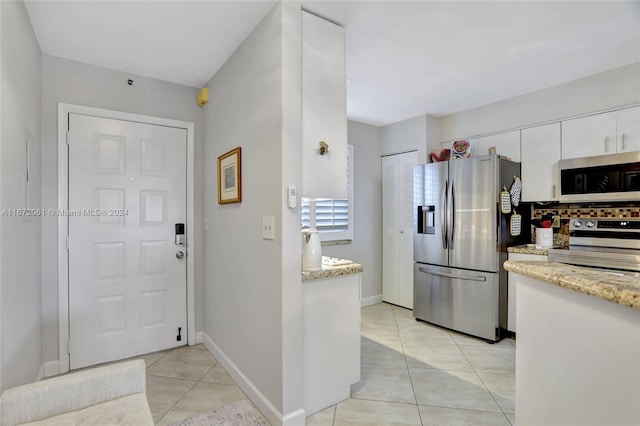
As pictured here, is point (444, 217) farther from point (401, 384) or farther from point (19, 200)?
point (19, 200)

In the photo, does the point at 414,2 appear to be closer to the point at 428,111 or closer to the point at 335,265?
the point at 335,265

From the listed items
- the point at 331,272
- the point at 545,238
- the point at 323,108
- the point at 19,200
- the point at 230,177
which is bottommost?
the point at 331,272

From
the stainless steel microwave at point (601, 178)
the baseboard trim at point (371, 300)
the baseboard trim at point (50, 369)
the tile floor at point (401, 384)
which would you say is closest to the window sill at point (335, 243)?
the baseboard trim at point (371, 300)

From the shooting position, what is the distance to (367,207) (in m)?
4.35

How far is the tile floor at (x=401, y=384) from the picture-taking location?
6.52 feet

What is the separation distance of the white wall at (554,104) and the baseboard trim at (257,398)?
324 cm

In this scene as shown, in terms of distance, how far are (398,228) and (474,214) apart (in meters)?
1.21

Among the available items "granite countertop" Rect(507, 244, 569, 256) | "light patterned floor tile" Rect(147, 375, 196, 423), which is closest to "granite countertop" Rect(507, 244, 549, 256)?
"granite countertop" Rect(507, 244, 569, 256)

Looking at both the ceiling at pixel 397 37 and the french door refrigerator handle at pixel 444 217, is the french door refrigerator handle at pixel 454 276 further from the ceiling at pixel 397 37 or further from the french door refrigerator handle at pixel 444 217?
the ceiling at pixel 397 37

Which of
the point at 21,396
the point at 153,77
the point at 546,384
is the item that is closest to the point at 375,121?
the point at 153,77

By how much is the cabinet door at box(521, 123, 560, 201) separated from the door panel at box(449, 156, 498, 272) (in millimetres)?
512

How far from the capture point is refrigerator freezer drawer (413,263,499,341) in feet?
10.1

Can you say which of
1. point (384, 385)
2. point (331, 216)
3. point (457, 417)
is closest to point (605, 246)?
point (457, 417)

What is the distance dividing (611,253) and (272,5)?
3.13 m
